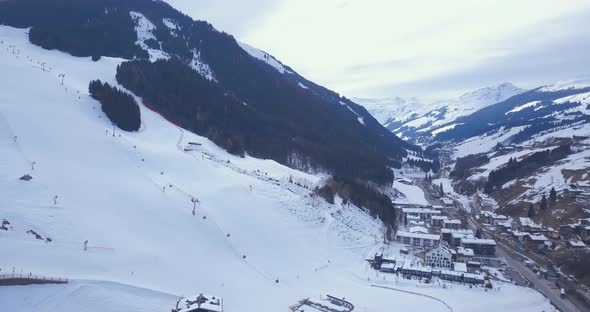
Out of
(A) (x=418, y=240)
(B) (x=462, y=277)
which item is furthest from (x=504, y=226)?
(B) (x=462, y=277)

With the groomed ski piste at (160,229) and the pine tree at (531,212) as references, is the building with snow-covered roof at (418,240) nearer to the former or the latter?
the groomed ski piste at (160,229)

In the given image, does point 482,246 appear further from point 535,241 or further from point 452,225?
point 452,225

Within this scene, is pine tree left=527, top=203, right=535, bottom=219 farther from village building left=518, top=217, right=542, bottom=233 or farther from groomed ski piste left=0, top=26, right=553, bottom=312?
groomed ski piste left=0, top=26, right=553, bottom=312

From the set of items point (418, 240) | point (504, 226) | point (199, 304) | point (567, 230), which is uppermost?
point (567, 230)

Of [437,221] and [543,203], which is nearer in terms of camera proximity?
[543,203]

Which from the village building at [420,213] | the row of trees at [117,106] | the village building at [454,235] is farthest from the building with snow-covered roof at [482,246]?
the row of trees at [117,106]

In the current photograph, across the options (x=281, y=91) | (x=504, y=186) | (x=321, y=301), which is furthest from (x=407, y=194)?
(x=321, y=301)
